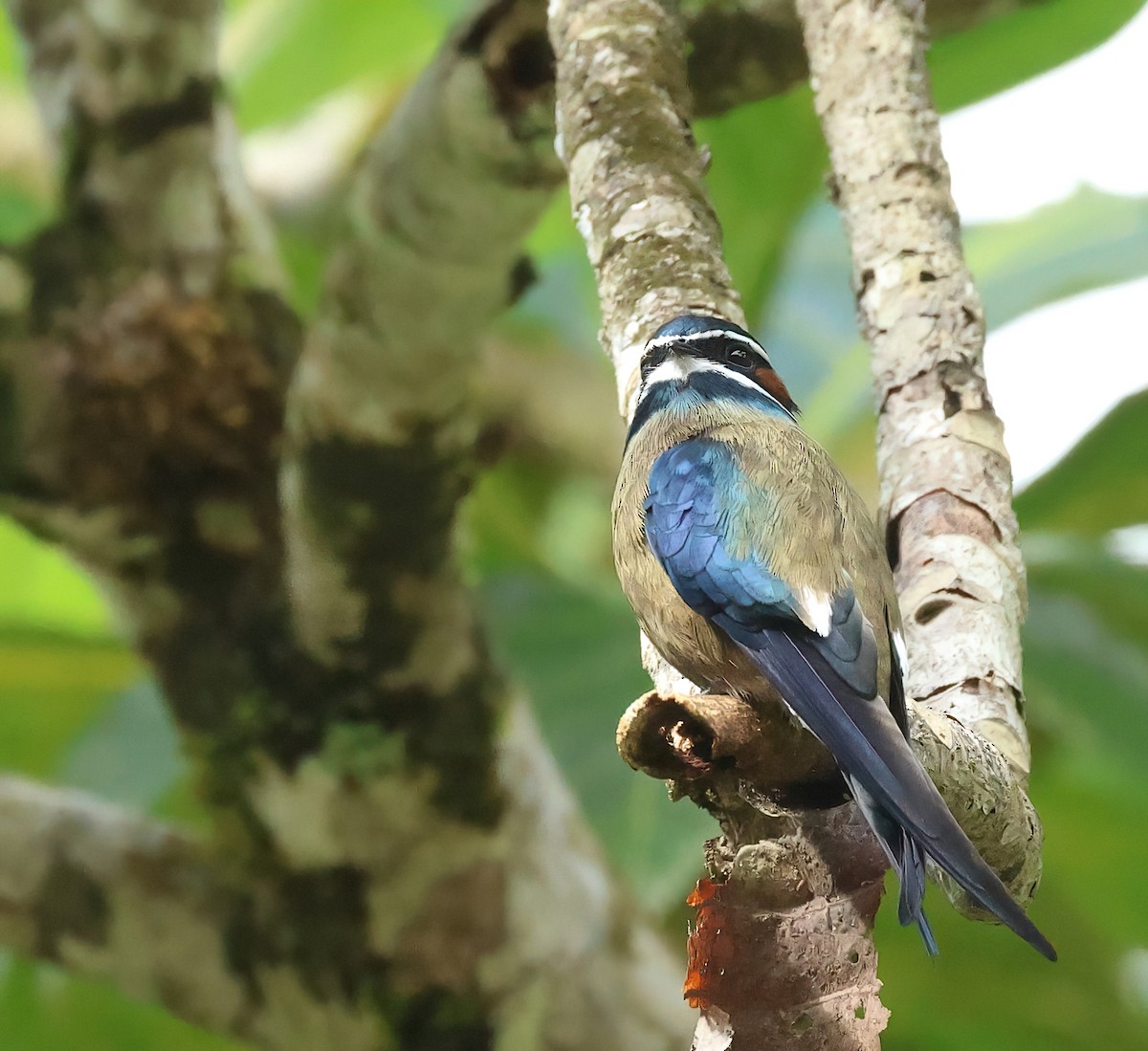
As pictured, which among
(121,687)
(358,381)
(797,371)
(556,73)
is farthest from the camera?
(797,371)

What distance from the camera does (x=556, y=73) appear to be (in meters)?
1.03

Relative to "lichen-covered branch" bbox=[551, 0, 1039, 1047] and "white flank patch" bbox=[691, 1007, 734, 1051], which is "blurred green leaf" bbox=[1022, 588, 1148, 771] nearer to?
"lichen-covered branch" bbox=[551, 0, 1039, 1047]

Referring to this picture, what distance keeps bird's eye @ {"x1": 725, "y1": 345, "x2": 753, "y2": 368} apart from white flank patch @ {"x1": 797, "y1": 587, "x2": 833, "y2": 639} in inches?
7.7

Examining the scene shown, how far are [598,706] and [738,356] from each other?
911 mm

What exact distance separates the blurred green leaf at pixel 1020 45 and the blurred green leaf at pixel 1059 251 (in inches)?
13.5

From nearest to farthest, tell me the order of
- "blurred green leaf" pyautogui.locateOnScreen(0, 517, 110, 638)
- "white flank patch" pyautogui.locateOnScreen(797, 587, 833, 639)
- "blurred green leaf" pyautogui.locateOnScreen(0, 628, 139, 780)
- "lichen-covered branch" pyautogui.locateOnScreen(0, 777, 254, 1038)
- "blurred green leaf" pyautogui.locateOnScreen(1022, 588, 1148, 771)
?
"white flank patch" pyautogui.locateOnScreen(797, 587, 833, 639) < "lichen-covered branch" pyautogui.locateOnScreen(0, 777, 254, 1038) < "blurred green leaf" pyautogui.locateOnScreen(1022, 588, 1148, 771) < "blurred green leaf" pyautogui.locateOnScreen(0, 628, 139, 780) < "blurred green leaf" pyautogui.locateOnScreen(0, 517, 110, 638)

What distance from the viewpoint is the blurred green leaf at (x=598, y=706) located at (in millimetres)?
1480

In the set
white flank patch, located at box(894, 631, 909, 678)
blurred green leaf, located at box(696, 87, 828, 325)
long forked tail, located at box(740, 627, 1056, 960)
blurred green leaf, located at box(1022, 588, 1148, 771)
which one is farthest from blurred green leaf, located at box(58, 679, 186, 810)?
long forked tail, located at box(740, 627, 1056, 960)

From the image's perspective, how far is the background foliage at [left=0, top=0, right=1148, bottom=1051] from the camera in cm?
165

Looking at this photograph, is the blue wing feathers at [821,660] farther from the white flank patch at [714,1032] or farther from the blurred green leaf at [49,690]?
the blurred green leaf at [49,690]

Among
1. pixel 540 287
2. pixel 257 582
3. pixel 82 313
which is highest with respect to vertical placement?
pixel 540 287

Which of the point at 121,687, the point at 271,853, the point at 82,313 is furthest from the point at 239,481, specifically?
the point at 121,687

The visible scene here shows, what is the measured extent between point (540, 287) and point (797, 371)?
0.48 m

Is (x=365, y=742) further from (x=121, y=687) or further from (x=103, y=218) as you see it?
(x=121, y=687)
